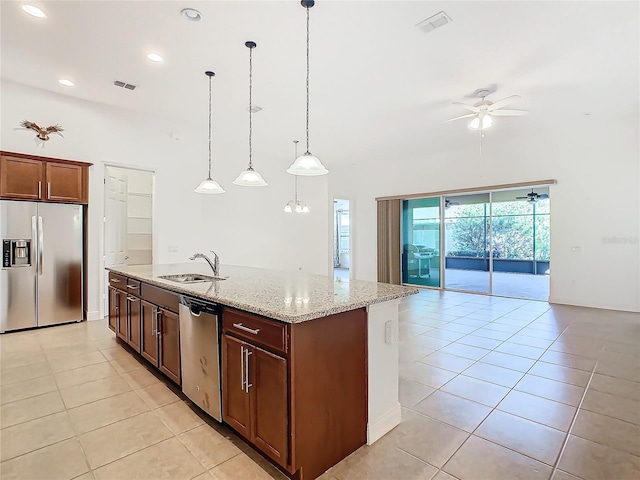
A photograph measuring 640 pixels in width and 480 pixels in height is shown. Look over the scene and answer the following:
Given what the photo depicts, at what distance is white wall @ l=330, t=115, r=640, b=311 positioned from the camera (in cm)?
541

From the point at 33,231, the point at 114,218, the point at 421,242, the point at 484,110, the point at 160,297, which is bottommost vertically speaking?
the point at 160,297

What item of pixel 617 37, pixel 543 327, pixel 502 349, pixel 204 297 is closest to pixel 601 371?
pixel 502 349

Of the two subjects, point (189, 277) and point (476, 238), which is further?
point (476, 238)

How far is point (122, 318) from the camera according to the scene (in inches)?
143

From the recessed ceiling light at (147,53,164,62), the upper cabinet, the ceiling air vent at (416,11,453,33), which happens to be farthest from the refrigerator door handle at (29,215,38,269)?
the ceiling air vent at (416,11,453,33)

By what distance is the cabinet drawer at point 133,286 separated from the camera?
3188mm

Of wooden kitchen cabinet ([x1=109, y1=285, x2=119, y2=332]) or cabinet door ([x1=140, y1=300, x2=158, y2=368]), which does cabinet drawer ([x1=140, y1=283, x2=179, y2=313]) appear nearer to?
cabinet door ([x1=140, y1=300, x2=158, y2=368])

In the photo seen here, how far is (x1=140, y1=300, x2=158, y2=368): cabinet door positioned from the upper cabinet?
104 inches

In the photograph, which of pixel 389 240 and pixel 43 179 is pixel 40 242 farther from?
pixel 389 240

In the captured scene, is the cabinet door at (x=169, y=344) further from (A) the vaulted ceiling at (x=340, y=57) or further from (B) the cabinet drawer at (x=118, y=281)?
(A) the vaulted ceiling at (x=340, y=57)

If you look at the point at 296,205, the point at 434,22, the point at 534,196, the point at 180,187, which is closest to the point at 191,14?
the point at 434,22

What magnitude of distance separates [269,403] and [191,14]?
10.1 feet

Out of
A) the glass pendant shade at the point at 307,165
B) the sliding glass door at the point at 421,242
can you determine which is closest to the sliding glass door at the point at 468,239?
the sliding glass door at the point at 421,242

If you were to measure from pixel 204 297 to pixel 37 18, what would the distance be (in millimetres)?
3025
